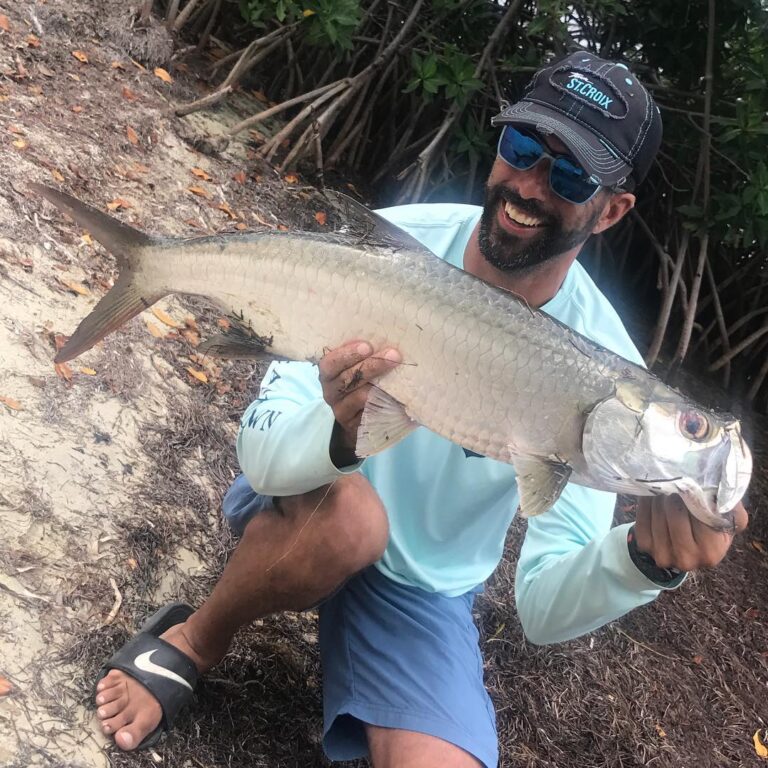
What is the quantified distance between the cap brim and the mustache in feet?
0.60

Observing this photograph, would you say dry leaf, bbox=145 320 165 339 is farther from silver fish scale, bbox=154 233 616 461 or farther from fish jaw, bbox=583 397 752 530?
fish jaw, bbox=583 397 752 530

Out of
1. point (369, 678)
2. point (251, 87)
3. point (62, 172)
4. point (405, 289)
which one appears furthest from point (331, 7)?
point (369, 678)

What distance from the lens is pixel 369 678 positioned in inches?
94.9

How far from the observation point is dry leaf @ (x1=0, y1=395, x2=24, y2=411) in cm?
286

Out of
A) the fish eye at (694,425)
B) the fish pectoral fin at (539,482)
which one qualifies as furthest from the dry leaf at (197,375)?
the fish eye at (694,425)

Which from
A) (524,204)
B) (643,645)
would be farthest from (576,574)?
(643,645)

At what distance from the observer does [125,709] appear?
222cm

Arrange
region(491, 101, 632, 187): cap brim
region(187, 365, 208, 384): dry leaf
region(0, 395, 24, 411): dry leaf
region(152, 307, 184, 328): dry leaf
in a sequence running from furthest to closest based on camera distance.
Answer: region(152, 307, 184, 328): dry leaf, region(187, 365, 208, 384): dry leaf, region(0, 395, 24, 411): dry leaf, region(491, 101, 632, 187): cap brim

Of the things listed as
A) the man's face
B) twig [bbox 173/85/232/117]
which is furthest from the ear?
twig [bbox 173/85/232/117]

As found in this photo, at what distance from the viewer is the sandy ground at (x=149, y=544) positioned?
2.39 metres

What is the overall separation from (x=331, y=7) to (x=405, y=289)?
4697 mm

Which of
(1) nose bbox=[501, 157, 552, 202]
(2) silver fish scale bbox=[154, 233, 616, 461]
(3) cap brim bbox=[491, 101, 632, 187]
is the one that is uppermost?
(3) cap brim bbox=[491, 101, 632, 187]

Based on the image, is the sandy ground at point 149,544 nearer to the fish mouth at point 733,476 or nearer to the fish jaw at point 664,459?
the fish jaw at point 664,459

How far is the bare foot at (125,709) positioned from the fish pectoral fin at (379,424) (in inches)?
39.8
